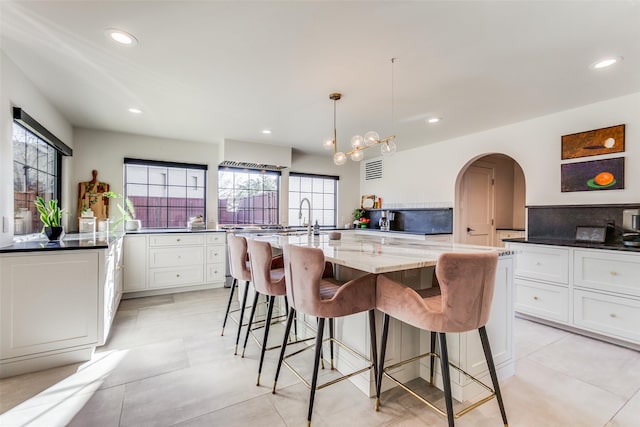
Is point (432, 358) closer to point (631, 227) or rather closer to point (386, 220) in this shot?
point (631, 227)

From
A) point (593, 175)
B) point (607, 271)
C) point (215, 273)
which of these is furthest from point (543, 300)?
point (215, 273)

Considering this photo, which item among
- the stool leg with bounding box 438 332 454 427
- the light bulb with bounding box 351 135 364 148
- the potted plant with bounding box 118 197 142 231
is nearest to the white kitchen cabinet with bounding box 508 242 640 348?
the light bulb with bounding box 351 135 364 148

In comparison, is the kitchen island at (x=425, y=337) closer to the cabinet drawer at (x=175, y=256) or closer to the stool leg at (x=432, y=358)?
the stool leg at (x=432, y=358)

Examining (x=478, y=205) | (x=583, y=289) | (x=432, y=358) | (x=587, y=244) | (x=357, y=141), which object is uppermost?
(x=357, y=141)

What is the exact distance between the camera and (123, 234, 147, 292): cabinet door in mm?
3963

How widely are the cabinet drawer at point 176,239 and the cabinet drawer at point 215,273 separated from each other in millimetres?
402

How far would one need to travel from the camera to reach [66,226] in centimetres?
389

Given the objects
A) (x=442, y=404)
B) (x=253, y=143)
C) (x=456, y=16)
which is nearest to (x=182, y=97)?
(x=253, y=143)

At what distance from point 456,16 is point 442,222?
3.43m

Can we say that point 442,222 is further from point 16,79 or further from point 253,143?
point 16,79

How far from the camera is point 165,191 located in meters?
4.77

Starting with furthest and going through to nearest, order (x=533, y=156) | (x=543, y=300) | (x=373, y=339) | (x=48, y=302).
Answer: (x=533, y=156) → (x=543, y=300) → (x=48, y=302) → (x=373, y=339)

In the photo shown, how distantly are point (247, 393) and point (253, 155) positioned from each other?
3726 millimetres

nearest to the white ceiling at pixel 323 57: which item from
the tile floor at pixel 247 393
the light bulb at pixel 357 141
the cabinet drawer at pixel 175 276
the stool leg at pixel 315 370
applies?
the light bulb at pixel 357 141
